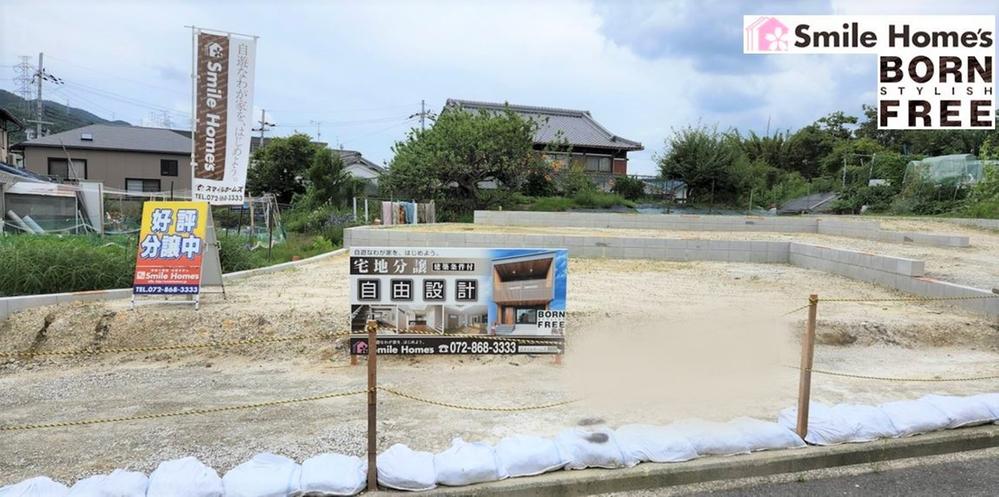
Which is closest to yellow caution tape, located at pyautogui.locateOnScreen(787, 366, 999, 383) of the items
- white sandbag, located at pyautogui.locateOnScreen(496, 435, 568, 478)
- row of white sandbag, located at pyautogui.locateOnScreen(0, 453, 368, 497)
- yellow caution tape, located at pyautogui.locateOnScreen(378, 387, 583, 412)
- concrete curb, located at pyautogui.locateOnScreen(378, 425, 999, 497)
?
concrete curb, located at pyautogui.locateOnScreen(378, 425, 999, 497)

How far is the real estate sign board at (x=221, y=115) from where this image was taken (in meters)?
7.50

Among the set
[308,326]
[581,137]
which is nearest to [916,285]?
[308,326]

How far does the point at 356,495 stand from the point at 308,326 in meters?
3.53

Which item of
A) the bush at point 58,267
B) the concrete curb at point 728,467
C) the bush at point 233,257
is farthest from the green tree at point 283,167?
the concrete curb at point 728,467

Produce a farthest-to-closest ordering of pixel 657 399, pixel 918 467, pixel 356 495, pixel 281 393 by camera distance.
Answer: pixel 281 393
pixel 657 399
pixel 918 467
pixel 356 495

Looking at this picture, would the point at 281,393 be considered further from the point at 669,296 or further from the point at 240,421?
the point at 669,296

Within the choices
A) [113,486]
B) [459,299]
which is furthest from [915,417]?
[113,486]

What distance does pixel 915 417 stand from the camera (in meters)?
3.73

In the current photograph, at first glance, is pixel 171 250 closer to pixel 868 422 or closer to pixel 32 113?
pixel 868 422

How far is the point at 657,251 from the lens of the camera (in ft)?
36.5

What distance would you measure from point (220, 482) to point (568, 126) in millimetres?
30397

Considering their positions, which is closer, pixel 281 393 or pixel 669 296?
pixel 281 393

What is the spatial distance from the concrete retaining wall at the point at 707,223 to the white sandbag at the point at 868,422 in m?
11.4

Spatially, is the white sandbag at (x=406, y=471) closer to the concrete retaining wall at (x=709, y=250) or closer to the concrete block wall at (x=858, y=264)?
the concrete retaining wall at (x=709, y=250)
